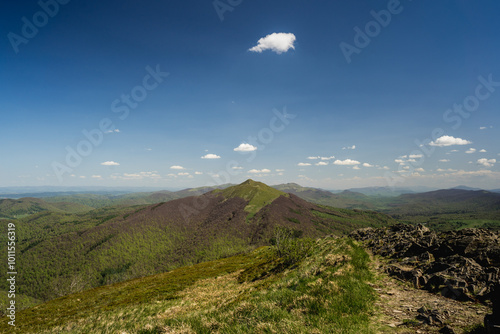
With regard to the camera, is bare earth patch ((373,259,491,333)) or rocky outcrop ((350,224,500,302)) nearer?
bare earth patch ((373,259,491,333))

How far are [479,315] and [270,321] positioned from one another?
25.1 ft

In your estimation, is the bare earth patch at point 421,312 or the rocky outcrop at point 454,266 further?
the rocky outcrop at point 454,266

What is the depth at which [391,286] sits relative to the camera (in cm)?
1181

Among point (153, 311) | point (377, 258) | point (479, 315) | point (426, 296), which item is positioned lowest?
point (153, 311)

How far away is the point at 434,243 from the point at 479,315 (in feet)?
41.8

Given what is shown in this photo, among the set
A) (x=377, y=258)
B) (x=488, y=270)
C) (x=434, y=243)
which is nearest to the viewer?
(x=488, y=270)

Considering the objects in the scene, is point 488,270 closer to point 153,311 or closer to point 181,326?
point 181,326

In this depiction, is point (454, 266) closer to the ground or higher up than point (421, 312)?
higher up

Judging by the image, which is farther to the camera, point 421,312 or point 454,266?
point 454,266

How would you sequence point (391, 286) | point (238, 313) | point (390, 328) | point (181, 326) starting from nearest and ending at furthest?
1. point (390, 328)
2. point (181, 326)
3. point (238, 313)
4. point (391, 286)

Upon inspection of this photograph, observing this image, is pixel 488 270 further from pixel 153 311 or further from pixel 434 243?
pixel 153 311

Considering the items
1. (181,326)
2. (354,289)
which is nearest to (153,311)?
(181,326)

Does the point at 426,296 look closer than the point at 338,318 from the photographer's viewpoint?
No

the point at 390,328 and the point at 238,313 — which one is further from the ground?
the point at 390,328
